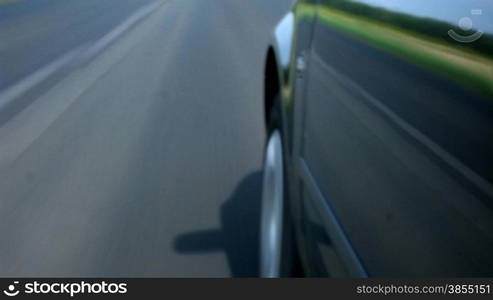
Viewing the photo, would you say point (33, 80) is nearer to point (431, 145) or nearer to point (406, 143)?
point (406, 143)

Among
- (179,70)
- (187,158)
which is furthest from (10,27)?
(187,158)

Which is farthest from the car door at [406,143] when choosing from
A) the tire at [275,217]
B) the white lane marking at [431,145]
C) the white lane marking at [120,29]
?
the white lane marking at [120,29]

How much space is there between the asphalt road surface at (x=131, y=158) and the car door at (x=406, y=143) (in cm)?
163

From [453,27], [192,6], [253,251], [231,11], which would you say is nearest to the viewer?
[453,27]

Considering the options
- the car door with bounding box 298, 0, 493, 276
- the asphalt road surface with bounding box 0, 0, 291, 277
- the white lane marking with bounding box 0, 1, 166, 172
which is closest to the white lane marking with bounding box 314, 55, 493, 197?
the car door with bounding box 298, 0, 493, 276

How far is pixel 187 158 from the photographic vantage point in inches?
233

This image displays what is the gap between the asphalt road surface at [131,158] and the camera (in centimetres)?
412

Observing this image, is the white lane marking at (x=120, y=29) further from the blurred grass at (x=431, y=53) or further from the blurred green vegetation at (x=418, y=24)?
the blurred grass at (x=431, y=53)

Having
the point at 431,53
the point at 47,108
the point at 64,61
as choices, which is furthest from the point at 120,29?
the point at 431,53

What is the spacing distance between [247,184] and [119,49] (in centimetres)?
826

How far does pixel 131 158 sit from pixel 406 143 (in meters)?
4.38

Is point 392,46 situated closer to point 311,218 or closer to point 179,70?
point 311,218

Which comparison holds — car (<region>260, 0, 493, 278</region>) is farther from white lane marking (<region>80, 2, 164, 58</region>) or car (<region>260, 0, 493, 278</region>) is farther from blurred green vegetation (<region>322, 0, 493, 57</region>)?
white lane marking (<region>80, 2, 164, 58</region>)

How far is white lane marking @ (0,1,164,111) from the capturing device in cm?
892
